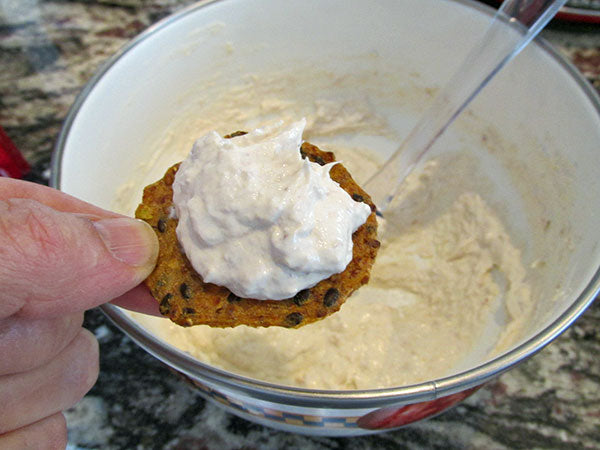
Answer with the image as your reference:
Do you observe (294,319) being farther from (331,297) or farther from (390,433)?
(390,433)

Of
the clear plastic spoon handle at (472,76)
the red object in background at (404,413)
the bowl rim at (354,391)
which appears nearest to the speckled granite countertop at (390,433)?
the red object in background at (404,413)

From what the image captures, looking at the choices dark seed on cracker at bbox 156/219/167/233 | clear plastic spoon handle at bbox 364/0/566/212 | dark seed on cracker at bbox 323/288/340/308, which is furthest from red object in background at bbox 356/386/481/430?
clear plastic spoon handle at bbox 364/0/566/212

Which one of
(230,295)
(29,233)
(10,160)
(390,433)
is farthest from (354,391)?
(10,160)

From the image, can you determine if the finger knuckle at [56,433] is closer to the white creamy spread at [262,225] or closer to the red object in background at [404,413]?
the white creamy spread at [262,225]

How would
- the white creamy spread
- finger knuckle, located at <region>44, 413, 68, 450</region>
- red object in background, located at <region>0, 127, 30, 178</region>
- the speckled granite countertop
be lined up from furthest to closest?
red object in background, located at <region>0, 127, 30, 178</region>
the speckled granite countertop
finger knuckle, located at <region>44, 413, 68, 450</region>
the white creamy spread

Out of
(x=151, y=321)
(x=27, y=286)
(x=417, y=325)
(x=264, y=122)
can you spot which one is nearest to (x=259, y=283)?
(x=27, y=286)

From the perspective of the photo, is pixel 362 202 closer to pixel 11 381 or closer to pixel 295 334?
pixel 295 334

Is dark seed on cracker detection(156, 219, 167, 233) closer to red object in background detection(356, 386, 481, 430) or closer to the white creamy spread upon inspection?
the white creamy spread
